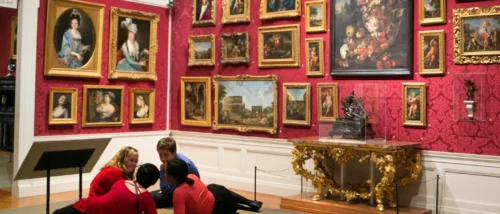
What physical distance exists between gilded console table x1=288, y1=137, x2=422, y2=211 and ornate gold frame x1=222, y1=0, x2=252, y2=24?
12.6 ft

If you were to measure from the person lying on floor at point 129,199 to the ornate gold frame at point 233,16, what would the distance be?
747cm

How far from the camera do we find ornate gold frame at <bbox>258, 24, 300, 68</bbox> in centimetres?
1234

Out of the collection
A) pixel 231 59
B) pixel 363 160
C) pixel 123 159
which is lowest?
pixel 363 160

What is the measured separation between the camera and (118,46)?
1357 centimetres

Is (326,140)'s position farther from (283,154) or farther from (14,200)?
(14,200)

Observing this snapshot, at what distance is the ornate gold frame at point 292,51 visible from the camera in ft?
40.5

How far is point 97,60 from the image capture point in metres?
13.1

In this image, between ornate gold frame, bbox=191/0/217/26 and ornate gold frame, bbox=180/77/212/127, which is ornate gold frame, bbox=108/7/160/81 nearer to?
ornate gold frame, bbox=180/77/212/127

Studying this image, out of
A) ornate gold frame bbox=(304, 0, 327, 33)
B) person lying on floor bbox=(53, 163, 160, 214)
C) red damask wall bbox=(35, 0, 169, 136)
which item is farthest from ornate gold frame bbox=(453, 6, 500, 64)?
red damask wall bbox=(35, 0, 169, 136)

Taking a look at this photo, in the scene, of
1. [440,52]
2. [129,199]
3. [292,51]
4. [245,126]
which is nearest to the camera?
[129,199]

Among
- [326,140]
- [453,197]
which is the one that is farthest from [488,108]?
[326,140]

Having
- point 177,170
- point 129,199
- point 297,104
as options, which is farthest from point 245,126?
point 129,199

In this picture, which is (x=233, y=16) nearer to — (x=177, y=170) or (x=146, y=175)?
(x=177, y=170)

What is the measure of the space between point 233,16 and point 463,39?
18.4 feet
